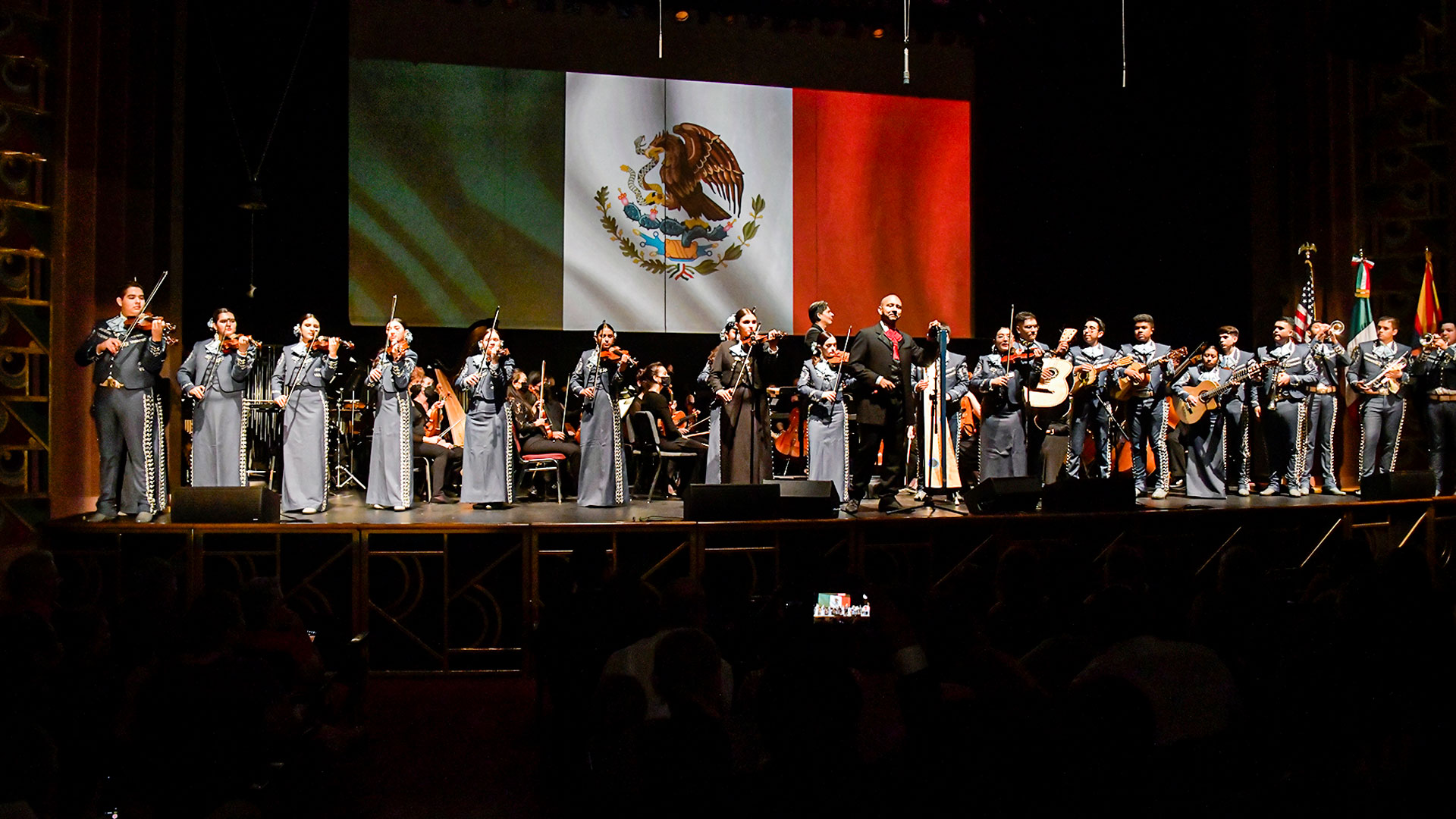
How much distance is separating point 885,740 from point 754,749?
1.29 ft

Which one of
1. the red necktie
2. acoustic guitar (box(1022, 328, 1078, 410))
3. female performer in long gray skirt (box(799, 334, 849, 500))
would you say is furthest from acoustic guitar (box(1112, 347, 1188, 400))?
female performer in long gray skirt (box(799, 334, 849, 500))

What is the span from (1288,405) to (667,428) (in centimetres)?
619

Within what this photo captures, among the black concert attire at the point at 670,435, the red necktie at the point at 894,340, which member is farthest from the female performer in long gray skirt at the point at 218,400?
the red necktie at the point at 894,340

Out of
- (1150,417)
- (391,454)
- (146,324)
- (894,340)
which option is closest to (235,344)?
(146,324)

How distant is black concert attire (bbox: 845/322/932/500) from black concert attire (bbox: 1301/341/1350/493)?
4248 mm

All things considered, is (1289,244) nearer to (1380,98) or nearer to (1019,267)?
(1380,98)

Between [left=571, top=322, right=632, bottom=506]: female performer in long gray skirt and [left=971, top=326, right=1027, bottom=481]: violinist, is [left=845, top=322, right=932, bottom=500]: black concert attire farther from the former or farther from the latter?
[left=571, top=322, right=632, bottom=506]: female performer in long gray skirt

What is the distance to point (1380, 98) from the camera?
Result: 11555 mm

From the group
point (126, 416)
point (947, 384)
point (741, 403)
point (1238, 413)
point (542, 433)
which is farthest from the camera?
point (542, 433)

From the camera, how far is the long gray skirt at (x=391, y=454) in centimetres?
893

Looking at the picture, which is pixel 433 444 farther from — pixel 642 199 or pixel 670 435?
pixel 642 199

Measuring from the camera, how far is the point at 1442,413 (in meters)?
10.3

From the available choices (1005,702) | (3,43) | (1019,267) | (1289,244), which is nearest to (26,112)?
(3,43)

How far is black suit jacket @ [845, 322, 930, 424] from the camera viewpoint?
340 inches
